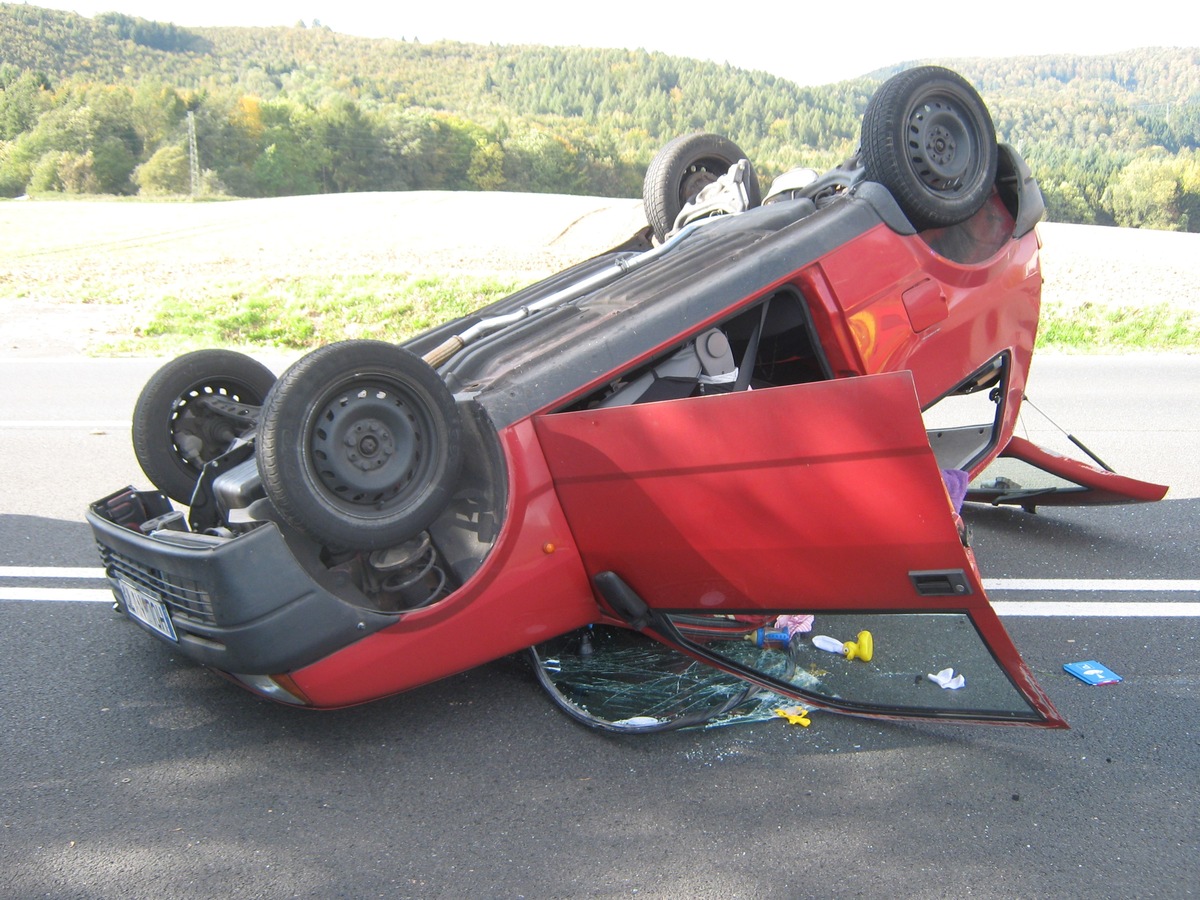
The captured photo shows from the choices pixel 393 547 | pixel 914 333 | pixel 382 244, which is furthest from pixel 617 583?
pixel 382 244

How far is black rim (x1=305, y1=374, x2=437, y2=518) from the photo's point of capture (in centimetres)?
261

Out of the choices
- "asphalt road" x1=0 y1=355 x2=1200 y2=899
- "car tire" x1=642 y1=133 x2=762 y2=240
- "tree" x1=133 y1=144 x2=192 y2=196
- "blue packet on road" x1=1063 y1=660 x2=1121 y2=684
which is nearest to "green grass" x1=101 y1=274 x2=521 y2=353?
"car tire" x1=642 y1=133 x2=762 y2=240

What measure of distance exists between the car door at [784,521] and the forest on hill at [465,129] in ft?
25.6

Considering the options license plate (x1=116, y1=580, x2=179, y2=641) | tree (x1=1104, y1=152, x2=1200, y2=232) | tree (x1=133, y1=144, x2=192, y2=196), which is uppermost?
tree (x1=133, y1=144, x2=192, y2=196)

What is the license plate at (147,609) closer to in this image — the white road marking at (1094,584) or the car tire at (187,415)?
the car tire at (187,415)

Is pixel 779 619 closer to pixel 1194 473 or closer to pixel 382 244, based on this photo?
pixel 1194 473

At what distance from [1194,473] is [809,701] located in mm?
4049

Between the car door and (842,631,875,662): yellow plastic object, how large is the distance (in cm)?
23

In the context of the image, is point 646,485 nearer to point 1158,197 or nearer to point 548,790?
point 548,790

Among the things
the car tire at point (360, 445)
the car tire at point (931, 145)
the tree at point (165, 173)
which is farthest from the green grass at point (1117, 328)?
the tree at point (165, 173)

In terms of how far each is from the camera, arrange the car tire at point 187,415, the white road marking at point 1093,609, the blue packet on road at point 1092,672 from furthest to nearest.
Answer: the white road marking at point 1093,609 → the car tire at point 187,415 → the blue packet on road at point 1092,672

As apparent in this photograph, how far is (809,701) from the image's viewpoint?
2.96 m

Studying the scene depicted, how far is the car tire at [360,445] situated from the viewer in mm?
2520

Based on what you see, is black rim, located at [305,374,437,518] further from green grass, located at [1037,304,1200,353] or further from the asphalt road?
green grass, located at [1037,304,1200,353]
